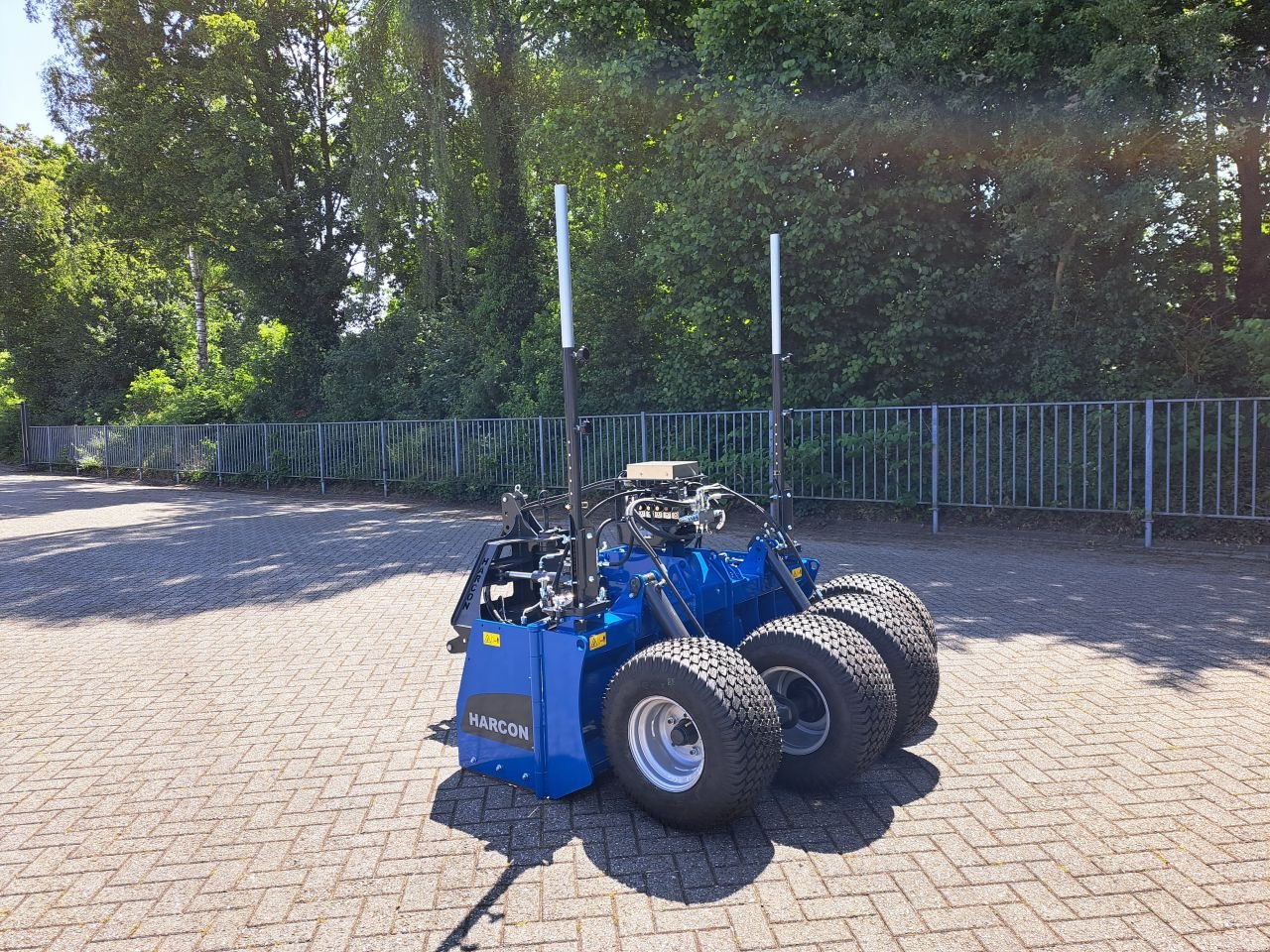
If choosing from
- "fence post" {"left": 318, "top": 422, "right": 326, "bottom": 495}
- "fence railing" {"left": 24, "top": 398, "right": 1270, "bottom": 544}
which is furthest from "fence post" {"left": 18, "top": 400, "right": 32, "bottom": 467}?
"fence railing" {"left": 24, "top": 398, "right": 1270, "bottom": 544}

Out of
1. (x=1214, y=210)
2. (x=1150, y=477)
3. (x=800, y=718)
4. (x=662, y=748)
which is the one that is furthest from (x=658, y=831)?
(x=1214, y=210)

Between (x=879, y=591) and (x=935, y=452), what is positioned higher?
(x=935, y=452)

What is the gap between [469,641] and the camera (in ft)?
12.8

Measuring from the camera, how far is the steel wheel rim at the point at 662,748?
3.34 metres

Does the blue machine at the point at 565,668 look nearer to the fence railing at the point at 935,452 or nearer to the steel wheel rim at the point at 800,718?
the steel wheel rim at the point at 800,718

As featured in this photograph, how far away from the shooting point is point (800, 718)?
3.79 m

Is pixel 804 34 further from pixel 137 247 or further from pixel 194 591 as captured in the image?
pixel 137 247

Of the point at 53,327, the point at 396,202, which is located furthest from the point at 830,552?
the point at 53,327

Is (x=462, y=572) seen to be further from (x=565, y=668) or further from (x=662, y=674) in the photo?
(x=662, y=674)

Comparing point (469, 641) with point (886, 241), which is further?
point (886, 241)

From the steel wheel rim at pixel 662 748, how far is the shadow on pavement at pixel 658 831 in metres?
0.21

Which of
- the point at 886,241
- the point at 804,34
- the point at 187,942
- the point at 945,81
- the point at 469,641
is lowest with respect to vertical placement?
the point at 187,942

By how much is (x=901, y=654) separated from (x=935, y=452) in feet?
25.0

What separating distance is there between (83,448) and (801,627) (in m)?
30.2
